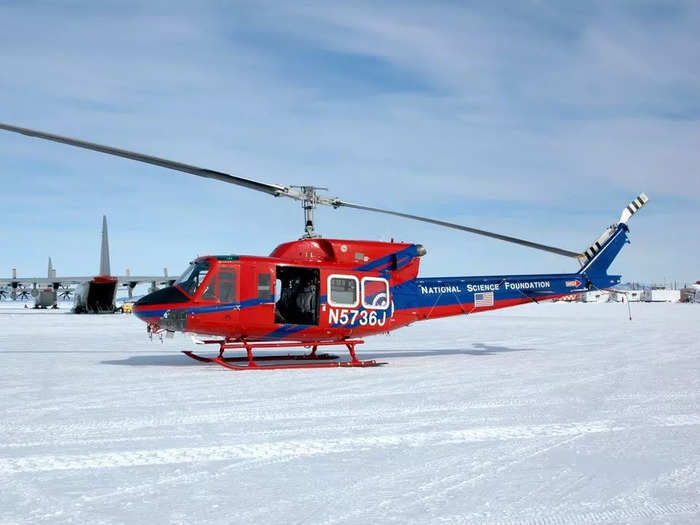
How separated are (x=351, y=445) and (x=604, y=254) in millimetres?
11862

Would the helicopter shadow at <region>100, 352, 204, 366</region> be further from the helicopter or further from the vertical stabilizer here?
the vertical stabilizer

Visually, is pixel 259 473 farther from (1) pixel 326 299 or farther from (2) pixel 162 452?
(1) pixel 326 299

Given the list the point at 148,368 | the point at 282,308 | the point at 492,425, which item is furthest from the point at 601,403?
the point at 148,368

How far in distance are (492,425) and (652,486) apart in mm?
2225

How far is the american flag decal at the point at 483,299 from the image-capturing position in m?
14.3

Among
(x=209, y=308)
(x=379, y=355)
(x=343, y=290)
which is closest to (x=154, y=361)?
(x=209, y=308)

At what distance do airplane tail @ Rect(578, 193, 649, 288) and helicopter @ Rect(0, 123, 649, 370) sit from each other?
1108mm

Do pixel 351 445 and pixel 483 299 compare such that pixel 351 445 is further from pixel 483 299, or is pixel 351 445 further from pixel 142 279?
pixel 142 279

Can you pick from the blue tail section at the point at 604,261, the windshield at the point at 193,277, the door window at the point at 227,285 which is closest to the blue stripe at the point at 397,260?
the door window at the point at 227,285

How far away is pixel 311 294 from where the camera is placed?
12945mm

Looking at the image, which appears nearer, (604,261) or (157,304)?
(157,304)

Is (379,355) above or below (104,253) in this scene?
below

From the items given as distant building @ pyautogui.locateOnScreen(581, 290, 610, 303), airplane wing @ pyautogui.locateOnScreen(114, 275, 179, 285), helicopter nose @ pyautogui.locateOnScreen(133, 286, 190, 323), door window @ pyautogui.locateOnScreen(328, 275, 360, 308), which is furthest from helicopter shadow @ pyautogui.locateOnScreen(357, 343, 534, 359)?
distant building @ pyautogui.locateOnScreen(581, 290, 610, 303)

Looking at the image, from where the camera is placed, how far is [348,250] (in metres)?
12.8
